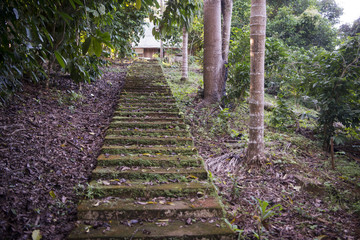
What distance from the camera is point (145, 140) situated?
3.62 m

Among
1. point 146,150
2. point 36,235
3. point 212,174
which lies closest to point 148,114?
point 146,150

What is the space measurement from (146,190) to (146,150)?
0.86 m

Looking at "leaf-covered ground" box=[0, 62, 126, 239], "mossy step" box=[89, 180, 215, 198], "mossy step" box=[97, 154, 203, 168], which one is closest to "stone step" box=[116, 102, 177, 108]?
"leaf-covered ground" box=[0, 62, 126, 239]

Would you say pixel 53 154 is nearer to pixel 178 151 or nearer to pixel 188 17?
pixel 178 151

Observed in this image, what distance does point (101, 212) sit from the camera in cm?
227

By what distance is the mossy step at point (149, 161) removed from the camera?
3.05m

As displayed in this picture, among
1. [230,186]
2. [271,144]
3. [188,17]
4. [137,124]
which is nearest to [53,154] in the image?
[137,124]

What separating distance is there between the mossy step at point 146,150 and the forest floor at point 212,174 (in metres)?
0.25

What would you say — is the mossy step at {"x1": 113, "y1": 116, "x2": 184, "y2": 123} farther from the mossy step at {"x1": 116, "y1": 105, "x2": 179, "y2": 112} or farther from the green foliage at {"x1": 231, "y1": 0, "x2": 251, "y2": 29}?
the green foliage at {"x1": 231, "y1": 0, "x2": 251, "y2": 29}

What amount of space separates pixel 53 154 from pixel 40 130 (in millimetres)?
578

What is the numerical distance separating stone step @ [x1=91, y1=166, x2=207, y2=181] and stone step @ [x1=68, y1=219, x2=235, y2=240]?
0.64 m

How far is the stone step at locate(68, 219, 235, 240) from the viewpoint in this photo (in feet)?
6.64

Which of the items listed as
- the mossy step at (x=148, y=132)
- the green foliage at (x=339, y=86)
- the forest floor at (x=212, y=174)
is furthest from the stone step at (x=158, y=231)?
the green foliage at (x=339, y=86)

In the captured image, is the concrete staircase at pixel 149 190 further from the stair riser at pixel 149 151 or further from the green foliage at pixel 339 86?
the green foliage at pixel 339 86
